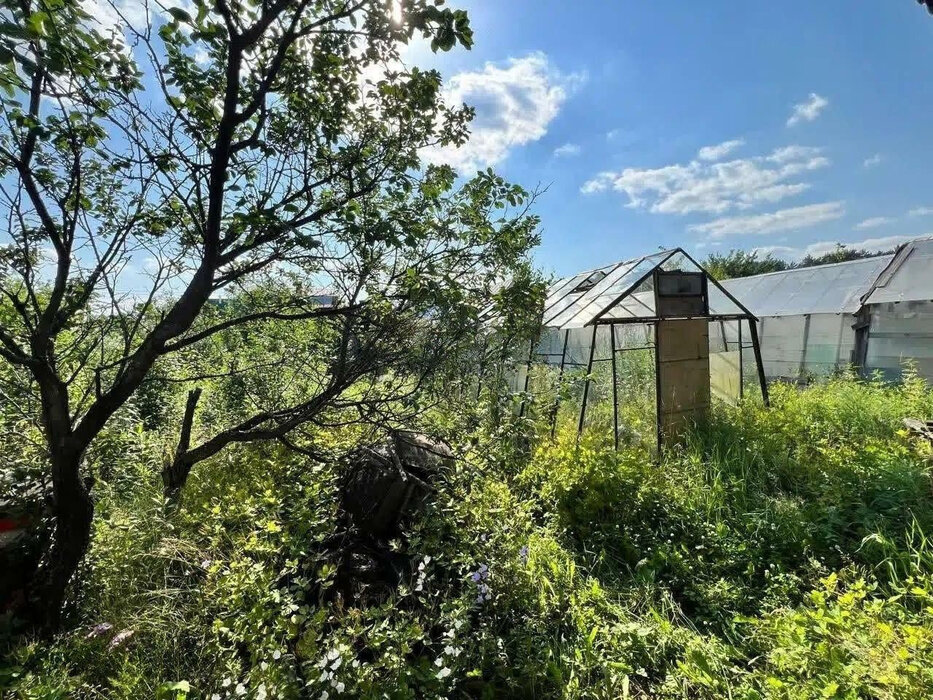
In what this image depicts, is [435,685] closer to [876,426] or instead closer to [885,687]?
[885,687]

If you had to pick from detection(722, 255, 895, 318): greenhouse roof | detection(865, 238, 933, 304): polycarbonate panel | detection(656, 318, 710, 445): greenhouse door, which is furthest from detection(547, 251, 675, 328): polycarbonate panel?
detection(722, 255, 895, 318): greenhouse roof

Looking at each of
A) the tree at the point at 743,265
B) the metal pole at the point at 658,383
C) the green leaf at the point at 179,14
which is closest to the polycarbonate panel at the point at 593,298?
the metal pole at the point at 658,383

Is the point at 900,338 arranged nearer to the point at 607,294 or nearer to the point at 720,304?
the point at 720,304

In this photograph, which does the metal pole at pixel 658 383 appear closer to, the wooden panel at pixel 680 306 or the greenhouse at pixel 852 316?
the wooden panel at pixel 680 306

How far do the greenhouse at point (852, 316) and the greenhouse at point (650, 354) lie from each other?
2.20 meters

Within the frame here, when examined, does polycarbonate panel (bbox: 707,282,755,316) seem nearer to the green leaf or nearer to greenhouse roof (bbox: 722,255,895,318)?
greenhouse roof (bbox: 722,255,895,318)

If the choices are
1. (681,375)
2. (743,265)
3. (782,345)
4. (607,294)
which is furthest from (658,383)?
(743,265)

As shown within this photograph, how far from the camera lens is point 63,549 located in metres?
2.15

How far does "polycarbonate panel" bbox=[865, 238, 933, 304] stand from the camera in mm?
7078

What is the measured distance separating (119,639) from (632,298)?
5952 mm

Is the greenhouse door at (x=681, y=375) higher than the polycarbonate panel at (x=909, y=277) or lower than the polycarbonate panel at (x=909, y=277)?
lower

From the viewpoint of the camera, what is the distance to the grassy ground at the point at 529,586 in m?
1.89

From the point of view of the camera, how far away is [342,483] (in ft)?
10.9

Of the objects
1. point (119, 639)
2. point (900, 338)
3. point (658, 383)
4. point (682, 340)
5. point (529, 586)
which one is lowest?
point (529, 586)
